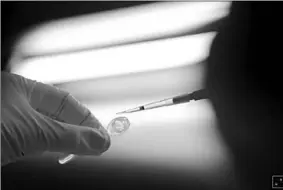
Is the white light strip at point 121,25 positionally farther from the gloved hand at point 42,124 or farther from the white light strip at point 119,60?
the gloved hand at point 42,124

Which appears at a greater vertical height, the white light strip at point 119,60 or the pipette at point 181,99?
the white light strip at point 119,60

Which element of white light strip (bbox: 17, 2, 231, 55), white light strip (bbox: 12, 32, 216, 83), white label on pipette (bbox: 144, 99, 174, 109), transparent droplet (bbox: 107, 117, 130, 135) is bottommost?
transparent droplet (bbox: 107, 117, 130, 135)

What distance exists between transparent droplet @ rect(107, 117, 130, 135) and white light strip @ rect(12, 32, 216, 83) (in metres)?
0.15

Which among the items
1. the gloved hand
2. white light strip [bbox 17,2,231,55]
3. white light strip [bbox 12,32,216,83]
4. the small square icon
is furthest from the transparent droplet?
the small square icon

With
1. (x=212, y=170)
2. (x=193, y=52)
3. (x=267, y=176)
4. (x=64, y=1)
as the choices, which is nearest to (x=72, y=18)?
(x=64, y=1)

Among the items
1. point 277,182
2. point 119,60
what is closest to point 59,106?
point 119,60

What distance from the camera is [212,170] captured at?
98 cm

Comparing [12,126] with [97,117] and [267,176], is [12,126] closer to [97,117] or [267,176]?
[97,117]

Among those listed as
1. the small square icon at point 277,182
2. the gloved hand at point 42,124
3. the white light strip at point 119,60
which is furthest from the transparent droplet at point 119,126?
the small square icon at point 277,182

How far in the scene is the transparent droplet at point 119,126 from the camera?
3.46 feet

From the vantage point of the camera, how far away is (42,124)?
0.89m

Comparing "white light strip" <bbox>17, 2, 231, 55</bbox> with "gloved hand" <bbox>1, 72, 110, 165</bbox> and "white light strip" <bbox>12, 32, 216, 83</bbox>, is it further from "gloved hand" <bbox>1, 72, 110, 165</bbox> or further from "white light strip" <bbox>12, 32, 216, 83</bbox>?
"gloved hand" <bbox>1, 72, 110, 165</bbox>

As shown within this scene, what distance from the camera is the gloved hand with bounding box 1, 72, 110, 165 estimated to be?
2.82 ft

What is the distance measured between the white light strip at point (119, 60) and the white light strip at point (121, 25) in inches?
1.3
